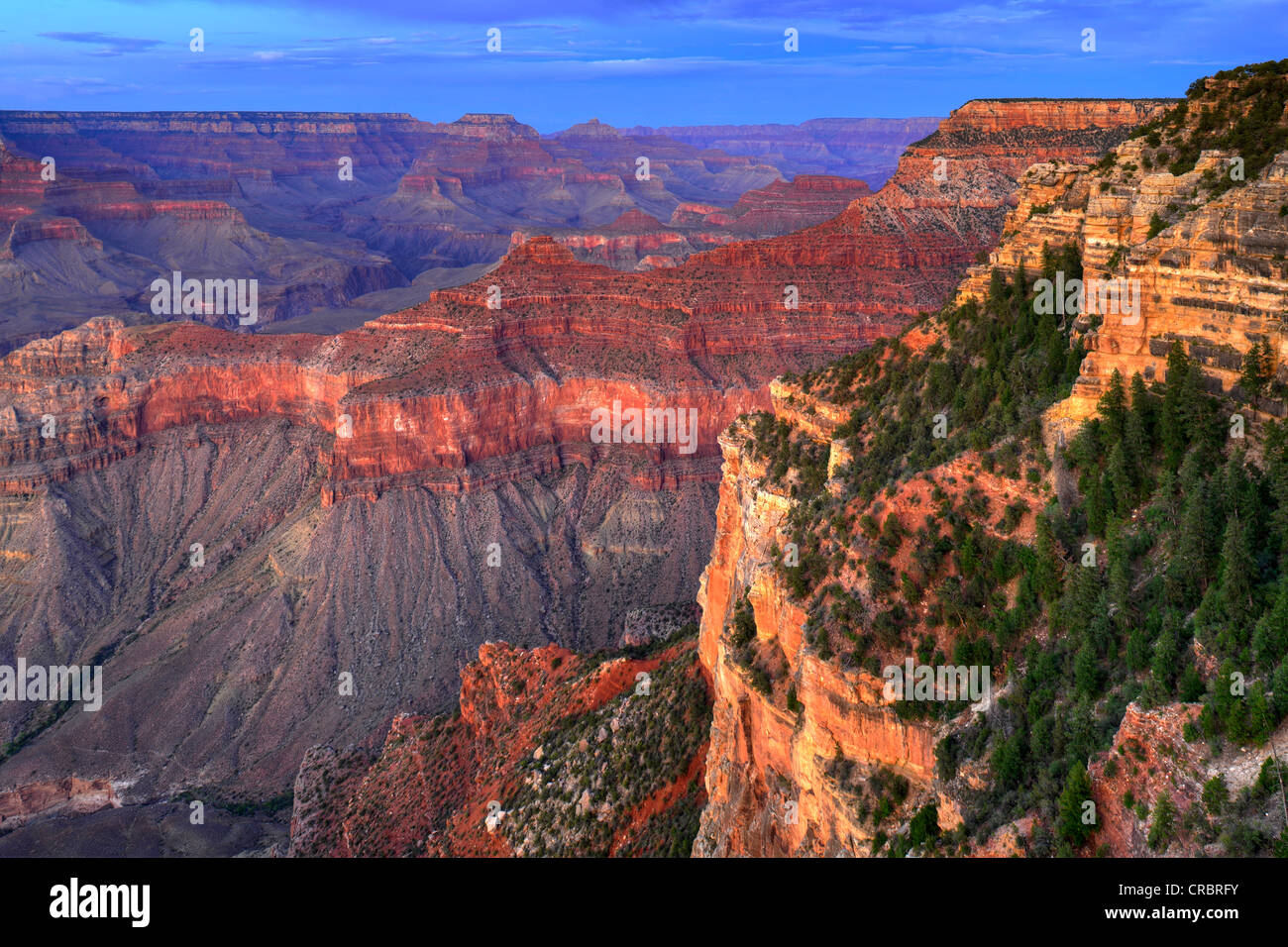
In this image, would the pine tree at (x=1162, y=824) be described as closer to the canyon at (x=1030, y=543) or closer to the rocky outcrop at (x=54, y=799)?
the canyon at (x=1030, y=543)

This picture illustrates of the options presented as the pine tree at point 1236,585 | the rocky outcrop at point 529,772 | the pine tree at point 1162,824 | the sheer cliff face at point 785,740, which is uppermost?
the pine tree at point 1236,585

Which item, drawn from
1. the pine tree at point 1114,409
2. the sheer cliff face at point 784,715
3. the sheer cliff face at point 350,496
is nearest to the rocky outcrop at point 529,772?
the sheer cliff face at point 784,715

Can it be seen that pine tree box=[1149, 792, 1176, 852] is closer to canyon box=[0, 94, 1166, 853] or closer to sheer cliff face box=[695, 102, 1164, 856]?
sheer cliff face box=[695, 102, 1164, 856]

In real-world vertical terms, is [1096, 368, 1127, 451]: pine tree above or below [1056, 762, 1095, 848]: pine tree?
above

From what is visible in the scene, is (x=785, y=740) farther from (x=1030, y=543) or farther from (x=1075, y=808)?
(x=1075, y=808)

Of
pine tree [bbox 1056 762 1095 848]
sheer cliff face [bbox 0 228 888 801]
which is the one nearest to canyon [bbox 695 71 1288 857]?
pine tree [bbox 1056 762 1095 848]

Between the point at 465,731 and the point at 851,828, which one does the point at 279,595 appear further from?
the point at 851,828

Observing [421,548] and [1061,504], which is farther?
[421,548]

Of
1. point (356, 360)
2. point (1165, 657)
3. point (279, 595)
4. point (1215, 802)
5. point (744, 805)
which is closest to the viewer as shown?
point (1215, 802)

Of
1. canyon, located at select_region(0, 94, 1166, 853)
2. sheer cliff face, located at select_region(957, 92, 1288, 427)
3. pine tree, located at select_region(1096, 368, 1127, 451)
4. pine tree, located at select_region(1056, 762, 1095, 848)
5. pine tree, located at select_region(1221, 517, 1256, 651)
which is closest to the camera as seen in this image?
pine tree, located at select_region(1056, 762, 1095, 848)

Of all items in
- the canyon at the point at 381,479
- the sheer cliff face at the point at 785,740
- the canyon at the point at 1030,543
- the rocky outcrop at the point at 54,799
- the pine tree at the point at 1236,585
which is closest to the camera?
the canyon at the point at 1030,543

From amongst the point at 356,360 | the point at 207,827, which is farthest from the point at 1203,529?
the point at 356,360
